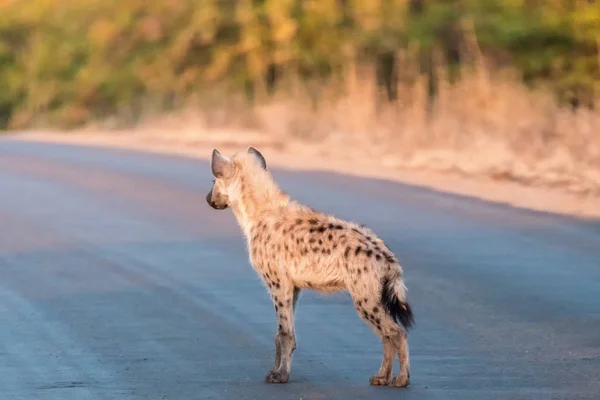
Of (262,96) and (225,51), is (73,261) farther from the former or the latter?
(225,51)

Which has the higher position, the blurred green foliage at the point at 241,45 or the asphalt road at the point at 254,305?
the blurred green foliage at the point at 241,45

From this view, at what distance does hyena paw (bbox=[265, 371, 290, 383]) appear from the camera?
794cm

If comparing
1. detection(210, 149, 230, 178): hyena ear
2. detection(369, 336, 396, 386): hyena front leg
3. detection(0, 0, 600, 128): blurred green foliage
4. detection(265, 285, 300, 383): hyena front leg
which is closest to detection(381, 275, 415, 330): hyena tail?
detection(369, 336, 396, 386): hyena front leg

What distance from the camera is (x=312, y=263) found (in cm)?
800

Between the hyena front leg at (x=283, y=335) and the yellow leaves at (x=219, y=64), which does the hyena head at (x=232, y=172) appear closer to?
the hyena front leg at (x=283, y=335)

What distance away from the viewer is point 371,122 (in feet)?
79.9

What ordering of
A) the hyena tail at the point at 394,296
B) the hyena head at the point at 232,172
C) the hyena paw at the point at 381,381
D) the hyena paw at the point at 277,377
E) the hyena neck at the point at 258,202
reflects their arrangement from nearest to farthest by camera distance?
1. the hyena tail at the point at 394,296
2. the hyena paw at the point at 381,381
3. the hyena paw at the point at 277,377
4. the hyena neck at the point at 258,202
5. the hyena head at the point at 232,172

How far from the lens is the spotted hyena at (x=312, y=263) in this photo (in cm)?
772

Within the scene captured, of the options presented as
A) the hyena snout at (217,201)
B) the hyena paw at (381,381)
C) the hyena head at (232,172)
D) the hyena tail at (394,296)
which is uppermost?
the hyena head at (232,172)

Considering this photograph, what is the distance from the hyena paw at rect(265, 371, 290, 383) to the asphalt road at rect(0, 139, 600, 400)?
0.04 m

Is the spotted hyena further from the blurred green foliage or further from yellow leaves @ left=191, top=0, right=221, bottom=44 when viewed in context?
yellow leaves @ left=191, top=0, right=221, bottom=44

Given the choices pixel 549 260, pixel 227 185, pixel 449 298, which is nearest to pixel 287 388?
pixel 227 185

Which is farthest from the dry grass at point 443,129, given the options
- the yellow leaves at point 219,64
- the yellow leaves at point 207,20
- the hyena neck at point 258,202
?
the hyena neck at point 258,202

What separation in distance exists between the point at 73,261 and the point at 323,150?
10.4 metres
